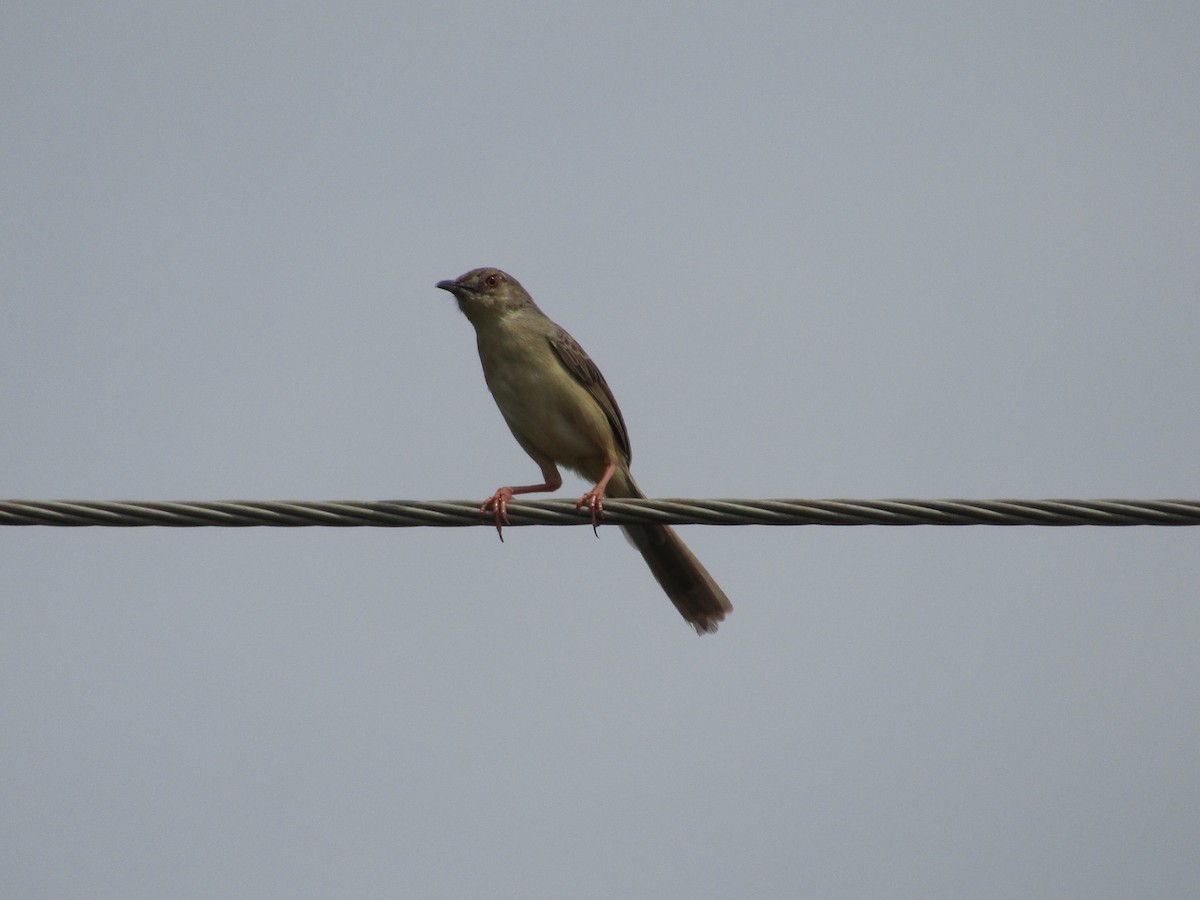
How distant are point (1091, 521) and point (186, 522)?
138 inches

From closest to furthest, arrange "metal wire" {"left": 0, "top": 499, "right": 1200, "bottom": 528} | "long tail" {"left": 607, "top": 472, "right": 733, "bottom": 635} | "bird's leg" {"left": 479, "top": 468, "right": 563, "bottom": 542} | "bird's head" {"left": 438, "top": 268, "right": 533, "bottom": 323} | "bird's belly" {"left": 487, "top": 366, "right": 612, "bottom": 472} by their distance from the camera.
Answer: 1. "metal wire" {"left": 0, "top": 499, "right": 1200, "bottom": 528}
2. "bird's leg" {"left": 479, "top": 468, "right": 563, "bottom": 542}
3. "bird's belly" {"left": 487, "top": 366, "right": 612, "bottom": 472}
4. "long tail" {"left": 607, "top": 472, "right": 733, "bottom": 635}
5. "bird's head" {"left": 438, "top": 268, "right": 533, "bottom": 323}

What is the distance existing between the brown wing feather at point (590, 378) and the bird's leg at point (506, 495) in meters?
0.50

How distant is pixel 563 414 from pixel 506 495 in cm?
128

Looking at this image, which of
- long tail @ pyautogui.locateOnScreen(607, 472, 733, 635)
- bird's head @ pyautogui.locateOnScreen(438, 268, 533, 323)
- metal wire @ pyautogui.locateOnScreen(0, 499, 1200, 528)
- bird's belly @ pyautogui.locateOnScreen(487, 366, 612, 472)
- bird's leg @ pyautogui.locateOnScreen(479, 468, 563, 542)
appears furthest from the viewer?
bird's head @ pyautogui.locateOnScreen(438, 268, 533, 323)

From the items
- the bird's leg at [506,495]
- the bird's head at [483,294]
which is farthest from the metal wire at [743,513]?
the bird's head at [483,294]

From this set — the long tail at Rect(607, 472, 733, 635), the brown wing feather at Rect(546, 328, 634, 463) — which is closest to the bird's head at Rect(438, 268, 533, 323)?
the brown wing feather at Rect(546, 328, 634, 463)

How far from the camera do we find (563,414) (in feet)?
27.7

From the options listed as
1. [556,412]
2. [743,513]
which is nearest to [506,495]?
[556,412]

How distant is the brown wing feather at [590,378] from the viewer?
28.1ft

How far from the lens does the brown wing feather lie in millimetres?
8562

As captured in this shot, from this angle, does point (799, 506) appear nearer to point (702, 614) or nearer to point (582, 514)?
point (582, 514)

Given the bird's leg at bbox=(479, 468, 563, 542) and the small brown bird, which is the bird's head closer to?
the small brown bird

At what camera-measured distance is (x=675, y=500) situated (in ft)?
18.6

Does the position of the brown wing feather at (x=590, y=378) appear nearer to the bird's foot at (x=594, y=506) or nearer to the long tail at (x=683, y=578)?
the long tail at (x=683, y=578)
